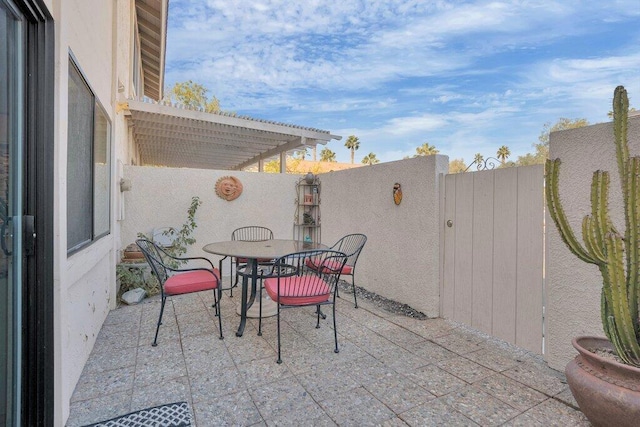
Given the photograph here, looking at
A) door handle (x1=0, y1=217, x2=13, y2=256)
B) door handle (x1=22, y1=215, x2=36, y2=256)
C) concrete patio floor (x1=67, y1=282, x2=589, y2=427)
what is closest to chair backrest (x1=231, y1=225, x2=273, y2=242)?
concrete patio floor (x1=67, y1=282, x2=589, y2=427)

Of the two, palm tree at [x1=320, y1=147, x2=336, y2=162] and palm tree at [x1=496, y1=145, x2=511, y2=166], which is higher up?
palm tree at [x1=320, y1=147, x2=336, y2=162]

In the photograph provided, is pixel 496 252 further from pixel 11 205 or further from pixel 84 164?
pixel 84 164

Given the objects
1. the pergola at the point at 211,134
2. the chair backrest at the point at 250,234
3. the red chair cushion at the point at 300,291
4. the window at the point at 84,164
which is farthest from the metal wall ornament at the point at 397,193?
the window at the point at 84,164

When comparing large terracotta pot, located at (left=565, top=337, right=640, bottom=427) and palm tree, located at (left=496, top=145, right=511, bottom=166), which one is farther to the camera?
palm tree, located at (left=496, top=145, right=511, bottom=166)

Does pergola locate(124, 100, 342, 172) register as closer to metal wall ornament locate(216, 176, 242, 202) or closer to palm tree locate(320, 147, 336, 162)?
metal wall ornament locate(216, 176, 242, 202)

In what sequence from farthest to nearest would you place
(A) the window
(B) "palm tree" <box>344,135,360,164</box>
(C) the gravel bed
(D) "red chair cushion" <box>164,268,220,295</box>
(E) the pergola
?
1. (B) "palm tree" <box>344,135,360,164</box>
2. (E) the pergola
3. (C) the gravel bed
4. (D) "red chair cushion" <box>164,268,220,295</box>
5. (A) the window

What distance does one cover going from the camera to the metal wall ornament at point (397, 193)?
160 inches

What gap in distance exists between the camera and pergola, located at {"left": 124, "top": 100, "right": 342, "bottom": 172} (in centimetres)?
550

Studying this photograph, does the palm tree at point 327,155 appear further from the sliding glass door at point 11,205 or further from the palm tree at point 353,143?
the sliding glass door at point 11,205

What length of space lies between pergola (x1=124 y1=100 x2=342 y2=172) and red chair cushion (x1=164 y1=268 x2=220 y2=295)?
10.6ft

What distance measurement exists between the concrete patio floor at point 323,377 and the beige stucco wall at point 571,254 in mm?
316

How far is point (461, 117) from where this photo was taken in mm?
18922

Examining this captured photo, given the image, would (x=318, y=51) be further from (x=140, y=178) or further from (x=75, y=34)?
(x=75, y=34)

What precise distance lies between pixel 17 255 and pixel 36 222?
19cm
